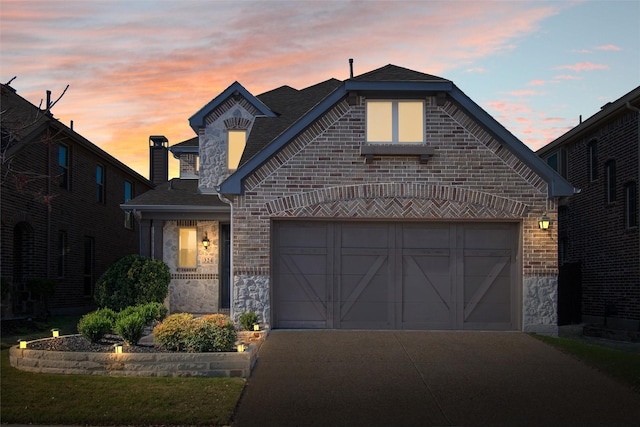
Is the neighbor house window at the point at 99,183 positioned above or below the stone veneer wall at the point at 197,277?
above

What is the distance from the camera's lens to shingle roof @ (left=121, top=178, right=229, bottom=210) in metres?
21.6

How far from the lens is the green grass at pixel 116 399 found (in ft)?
32.2

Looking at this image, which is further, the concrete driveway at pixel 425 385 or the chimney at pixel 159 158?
the chimney at pixel 159 158

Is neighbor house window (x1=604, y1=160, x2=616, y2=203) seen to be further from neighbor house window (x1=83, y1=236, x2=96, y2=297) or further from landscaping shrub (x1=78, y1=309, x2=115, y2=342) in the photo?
neighbor house window (x1=83, y1=236, x2=96, y2=297)

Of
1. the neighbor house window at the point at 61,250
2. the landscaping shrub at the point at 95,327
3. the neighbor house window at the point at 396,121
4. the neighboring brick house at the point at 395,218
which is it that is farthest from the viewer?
the neighbor house window at the point at 61,250

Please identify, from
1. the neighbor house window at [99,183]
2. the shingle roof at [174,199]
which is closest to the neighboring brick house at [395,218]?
the shingle roof at [174,199]

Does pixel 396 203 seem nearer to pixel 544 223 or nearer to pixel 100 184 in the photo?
pixel 544 223

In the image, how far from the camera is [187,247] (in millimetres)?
22516

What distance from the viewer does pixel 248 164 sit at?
1625cm

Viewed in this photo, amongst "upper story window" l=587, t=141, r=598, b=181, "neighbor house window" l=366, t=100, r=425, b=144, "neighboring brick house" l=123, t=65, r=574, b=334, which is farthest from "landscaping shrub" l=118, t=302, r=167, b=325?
"upper story window" l=587, t=141, r=598, b=181

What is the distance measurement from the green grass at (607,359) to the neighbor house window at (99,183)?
703 inches

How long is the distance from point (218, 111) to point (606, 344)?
41.8 ft

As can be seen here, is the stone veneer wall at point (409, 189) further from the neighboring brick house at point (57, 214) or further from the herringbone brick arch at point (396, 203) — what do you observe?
the neighboring brick house at point (57, 214)

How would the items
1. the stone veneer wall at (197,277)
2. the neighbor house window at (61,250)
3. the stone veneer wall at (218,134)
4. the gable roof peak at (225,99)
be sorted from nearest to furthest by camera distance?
the stone veneer wall at (197,277) → the gable roof peak at (225,99) → the stone veneer wall at (218,134) → the neighbor house window at (61,250)
